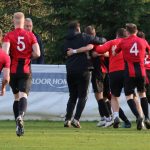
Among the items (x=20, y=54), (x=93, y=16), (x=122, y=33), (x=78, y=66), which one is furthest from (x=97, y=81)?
(x=93, y=16)

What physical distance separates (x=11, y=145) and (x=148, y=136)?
297 cm

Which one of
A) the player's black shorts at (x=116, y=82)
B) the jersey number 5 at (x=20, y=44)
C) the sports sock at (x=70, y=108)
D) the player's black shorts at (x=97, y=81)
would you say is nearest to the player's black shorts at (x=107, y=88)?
the player's black shorts at (x=97, y=81)

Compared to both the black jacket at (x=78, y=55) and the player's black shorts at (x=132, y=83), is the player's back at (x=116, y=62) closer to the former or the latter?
the black jacket at (x=78, y=55)

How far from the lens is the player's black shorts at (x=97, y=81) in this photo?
1698cm

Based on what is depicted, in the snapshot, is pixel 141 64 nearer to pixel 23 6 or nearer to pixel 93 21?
pixel 93 21

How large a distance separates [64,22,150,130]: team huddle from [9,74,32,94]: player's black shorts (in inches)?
99.1

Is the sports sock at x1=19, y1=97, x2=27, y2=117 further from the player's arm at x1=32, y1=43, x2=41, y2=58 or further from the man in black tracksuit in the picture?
the man in black tracksuit

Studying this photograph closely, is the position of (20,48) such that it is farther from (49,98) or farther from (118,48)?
(49,98)

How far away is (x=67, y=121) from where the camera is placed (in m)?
16.2

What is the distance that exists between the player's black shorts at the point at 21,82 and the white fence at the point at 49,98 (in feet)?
19.1

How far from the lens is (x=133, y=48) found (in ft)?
50.9

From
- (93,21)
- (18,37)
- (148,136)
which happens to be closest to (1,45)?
(18,37)

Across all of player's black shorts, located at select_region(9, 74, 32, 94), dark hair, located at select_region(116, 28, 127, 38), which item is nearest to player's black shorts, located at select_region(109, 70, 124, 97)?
dark hair, located at select_region(116, 28, 127, 38)

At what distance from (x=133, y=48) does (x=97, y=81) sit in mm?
1806
